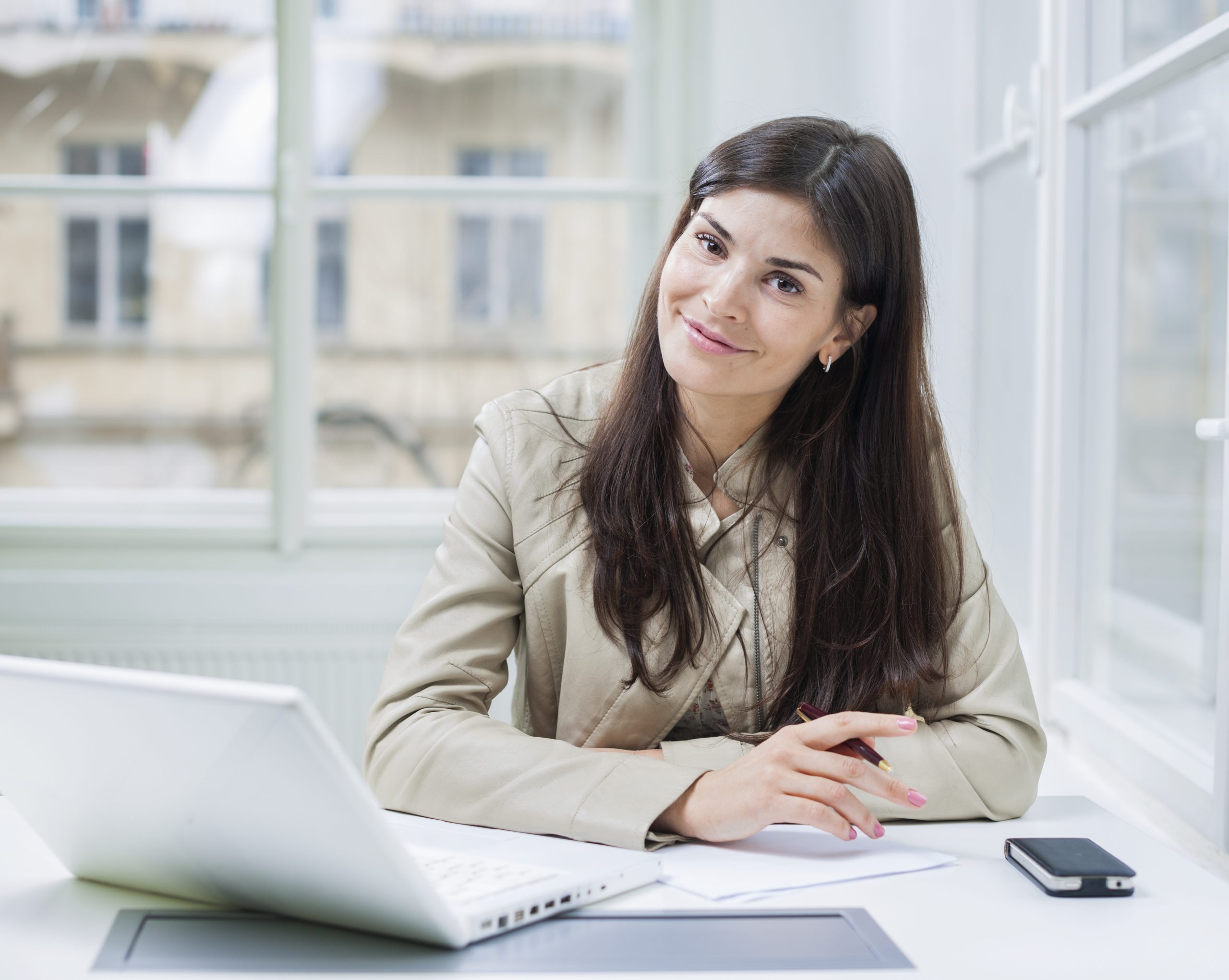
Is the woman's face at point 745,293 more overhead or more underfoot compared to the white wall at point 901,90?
more underfoot

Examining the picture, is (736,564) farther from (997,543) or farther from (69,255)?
(69,255)

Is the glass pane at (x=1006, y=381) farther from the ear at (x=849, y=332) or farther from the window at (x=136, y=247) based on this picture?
the window at (x=136, y=247)

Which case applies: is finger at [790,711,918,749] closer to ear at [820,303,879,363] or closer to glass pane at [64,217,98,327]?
ear at [820,303,879,363]

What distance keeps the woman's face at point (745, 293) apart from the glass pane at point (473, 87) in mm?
1748

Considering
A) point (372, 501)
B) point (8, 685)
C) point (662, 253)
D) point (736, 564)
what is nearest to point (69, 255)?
point (372, 501)

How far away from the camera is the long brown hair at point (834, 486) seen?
141cm

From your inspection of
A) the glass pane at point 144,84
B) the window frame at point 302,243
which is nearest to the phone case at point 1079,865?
the window frame at point 302,243

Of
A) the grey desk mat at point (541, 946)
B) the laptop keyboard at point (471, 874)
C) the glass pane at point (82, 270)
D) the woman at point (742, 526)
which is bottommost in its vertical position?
the grey desk mat at point (541, 946)

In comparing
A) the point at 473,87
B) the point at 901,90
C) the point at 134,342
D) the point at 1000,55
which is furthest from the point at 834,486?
the point at 134,342

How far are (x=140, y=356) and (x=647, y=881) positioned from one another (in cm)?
249

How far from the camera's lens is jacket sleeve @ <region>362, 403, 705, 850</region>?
3.64 feet

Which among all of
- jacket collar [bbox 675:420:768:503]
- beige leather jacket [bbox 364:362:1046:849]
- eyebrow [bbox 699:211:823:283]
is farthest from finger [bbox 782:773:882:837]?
eyebrow [bbox 699:211:823:283]

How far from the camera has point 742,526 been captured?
1.48 meters

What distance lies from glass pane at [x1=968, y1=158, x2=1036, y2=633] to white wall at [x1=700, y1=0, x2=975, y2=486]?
0.04m
